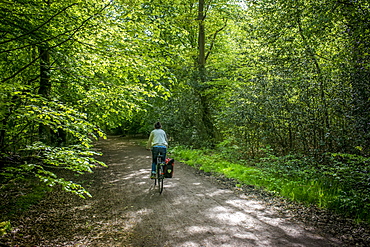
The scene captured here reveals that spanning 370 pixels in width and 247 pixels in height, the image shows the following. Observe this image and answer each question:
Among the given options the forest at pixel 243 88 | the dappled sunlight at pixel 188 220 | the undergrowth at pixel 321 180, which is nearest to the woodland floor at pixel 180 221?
the dappled sunlight at pixel 188 220

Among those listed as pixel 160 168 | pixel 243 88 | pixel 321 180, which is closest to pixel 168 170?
pixel 160 168

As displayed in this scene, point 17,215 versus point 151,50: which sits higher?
point 151,50

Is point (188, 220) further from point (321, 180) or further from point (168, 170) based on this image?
point (321, 180)

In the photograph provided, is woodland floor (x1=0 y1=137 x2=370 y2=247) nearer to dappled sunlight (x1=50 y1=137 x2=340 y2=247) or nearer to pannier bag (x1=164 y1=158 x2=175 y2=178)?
dappled sunlight (x1=50 y1=137 x2=340 y2=247)

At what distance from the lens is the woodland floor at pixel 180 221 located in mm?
4137

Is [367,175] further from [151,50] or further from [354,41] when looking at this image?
[151,50]

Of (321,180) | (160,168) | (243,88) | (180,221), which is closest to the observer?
(180,221)

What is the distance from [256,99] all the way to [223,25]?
10874 millimetres

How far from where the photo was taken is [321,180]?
6.39 metres

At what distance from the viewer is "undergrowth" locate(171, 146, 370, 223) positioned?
4961 millimetres

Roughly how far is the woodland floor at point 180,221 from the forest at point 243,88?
0.74 meters

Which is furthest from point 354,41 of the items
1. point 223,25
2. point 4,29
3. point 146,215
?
point 223,25

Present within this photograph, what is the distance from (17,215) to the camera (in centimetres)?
551

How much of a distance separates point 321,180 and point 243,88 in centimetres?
581
